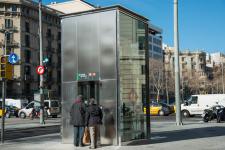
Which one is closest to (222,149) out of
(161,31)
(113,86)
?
(113,86)

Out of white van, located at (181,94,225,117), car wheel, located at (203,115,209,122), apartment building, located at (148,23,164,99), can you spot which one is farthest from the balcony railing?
car wheel, located at (203,115,209,122)

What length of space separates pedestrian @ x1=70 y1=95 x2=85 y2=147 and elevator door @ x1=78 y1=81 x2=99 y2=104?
0.65 metres

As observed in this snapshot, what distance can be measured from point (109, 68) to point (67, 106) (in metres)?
2.27

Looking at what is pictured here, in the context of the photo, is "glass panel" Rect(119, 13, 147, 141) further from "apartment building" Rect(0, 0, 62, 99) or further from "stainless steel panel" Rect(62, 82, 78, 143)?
"apartment building" Rect(0, 0, 62, 99)

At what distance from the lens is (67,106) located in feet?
52.4

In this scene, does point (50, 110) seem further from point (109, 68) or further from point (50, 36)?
point (50, 36)

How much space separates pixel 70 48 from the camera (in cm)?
1608

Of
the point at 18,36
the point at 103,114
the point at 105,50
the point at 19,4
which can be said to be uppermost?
the point at 19,4

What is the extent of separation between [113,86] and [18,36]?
6758 centimetres

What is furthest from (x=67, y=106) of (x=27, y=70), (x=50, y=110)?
(x=27, y=70)

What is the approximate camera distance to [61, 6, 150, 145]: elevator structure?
15.0 m

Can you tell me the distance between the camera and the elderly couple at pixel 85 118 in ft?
47.5

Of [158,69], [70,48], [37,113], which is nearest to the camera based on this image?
[70,48]

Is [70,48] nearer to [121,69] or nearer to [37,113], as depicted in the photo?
[121,69]
